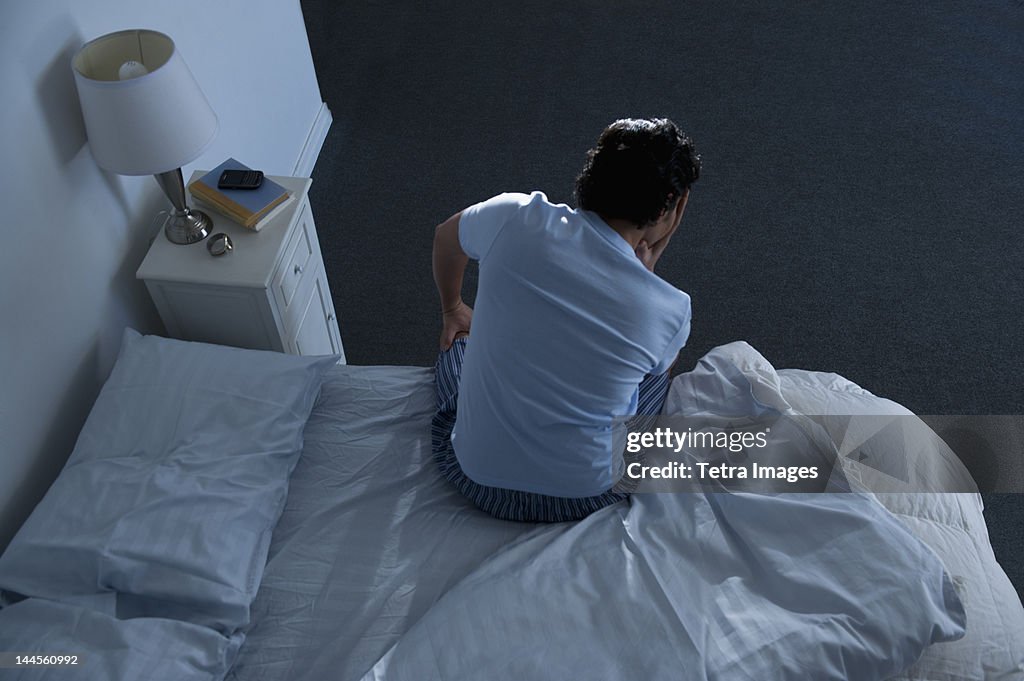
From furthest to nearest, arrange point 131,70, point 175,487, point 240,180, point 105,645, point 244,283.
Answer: point 240,180
point 244,283
point 131,70
point 175,487
point 105,645

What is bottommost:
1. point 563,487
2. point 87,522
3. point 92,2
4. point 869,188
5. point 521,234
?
point 869,188

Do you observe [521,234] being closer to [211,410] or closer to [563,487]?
[563,487]

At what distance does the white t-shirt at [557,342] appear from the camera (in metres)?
1.33

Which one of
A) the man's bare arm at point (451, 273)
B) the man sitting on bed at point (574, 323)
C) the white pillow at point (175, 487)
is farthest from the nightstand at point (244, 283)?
the man sitting on bed at point (574, 323)

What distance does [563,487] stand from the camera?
1.49 m

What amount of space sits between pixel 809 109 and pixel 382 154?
1498 millimetres

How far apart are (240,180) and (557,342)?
910 millimetres

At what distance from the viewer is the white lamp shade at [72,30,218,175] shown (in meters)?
1.52

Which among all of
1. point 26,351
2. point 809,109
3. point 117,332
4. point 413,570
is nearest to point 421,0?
point 809,109

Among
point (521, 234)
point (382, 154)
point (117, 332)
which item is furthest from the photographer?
point (382, 154)

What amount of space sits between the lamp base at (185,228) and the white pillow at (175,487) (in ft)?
0.75

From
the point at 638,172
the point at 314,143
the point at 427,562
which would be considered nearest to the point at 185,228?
the point at 427,562

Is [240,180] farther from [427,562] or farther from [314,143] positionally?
[314,143]

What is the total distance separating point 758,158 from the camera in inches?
114
